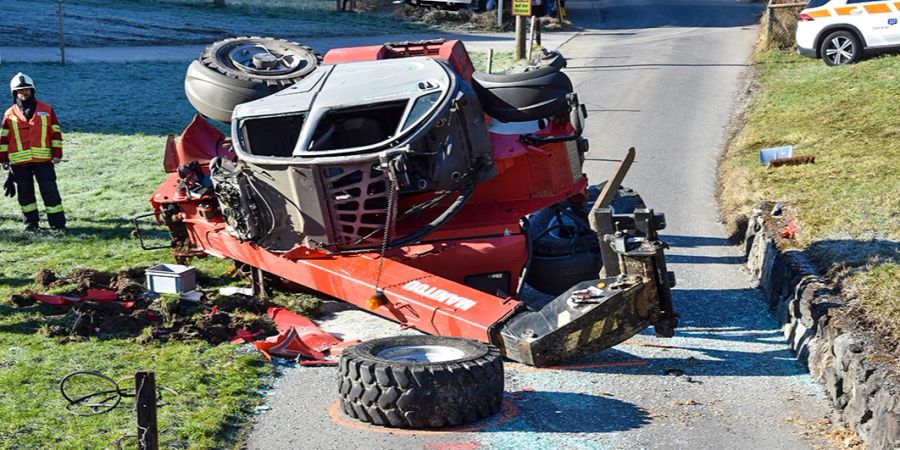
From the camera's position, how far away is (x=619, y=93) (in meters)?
23.7

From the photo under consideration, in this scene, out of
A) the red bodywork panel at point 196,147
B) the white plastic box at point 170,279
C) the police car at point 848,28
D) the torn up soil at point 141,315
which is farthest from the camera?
the police car at point 848,28

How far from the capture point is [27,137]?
536 inches

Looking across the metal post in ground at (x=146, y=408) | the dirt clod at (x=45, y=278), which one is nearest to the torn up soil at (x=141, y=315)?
the dirt clod at (x=45, y=278)

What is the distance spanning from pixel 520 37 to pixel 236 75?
640 inches

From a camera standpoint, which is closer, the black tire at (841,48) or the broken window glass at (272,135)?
the broken window glass at (272,135)

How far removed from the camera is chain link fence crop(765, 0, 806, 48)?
25875 mm

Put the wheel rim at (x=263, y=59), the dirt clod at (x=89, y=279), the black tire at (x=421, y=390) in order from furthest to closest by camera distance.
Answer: the wheel rim at (x=263, y=59)
the dirt clod at (x=89, y=279)
the black tire at (x=421, y=390)

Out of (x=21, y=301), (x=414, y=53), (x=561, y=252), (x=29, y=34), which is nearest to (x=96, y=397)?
(x=21, y=301)

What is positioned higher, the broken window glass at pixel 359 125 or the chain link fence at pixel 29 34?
the broken window glass at pixel 359 125

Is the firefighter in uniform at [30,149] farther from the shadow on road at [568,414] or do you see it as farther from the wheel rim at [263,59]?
the shadow on road at [568,414]

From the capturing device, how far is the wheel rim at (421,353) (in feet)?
26.1

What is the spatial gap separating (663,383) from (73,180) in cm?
1080

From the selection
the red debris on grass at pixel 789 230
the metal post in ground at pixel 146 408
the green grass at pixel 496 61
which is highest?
the metal post in ground at pixel 146 408

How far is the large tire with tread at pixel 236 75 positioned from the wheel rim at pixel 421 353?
13.0ft
